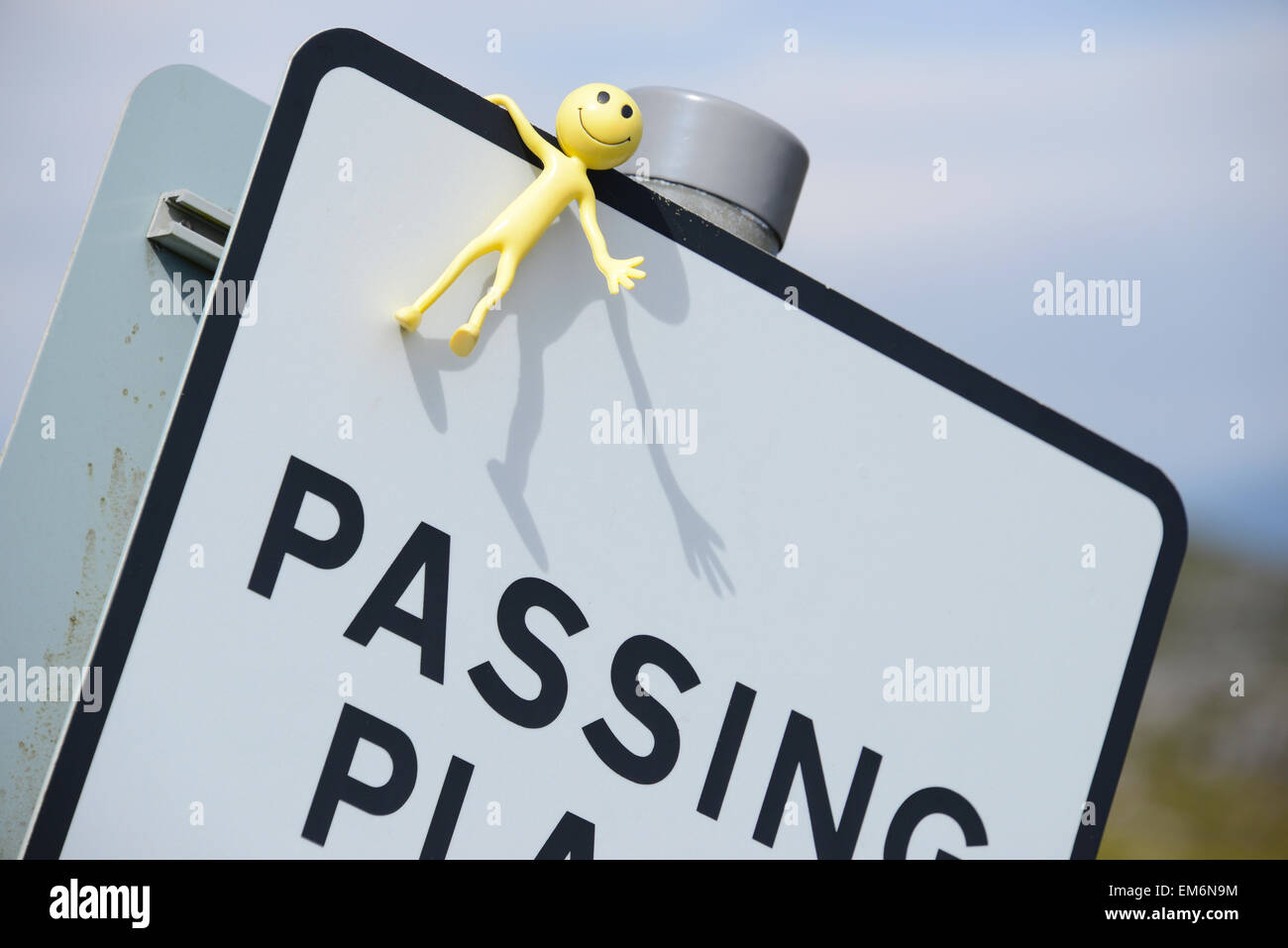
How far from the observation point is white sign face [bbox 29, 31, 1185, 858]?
130 centimetres

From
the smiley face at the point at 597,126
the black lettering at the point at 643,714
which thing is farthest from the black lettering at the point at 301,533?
the smiley face at the point at 597,126

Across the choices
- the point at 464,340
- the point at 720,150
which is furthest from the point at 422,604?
the point at 720,150

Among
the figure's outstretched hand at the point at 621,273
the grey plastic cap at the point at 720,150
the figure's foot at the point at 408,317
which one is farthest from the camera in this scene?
the grey plastic cap at the point at 720,150

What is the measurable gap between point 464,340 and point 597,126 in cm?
33

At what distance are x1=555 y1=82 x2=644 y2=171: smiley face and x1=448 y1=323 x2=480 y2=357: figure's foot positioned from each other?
11.2 inches

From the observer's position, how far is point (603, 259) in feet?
5.02

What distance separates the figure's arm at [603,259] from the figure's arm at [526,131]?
67 mm

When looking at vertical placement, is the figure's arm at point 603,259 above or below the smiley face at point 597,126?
below

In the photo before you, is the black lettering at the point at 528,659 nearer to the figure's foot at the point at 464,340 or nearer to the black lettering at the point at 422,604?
the black lettering at the point at 422,604

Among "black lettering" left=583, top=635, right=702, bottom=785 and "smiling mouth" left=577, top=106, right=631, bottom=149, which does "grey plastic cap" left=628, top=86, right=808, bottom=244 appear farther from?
"black lettering" left=583, top=635, right=702, bottom=785

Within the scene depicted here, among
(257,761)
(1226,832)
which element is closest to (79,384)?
(257,761)

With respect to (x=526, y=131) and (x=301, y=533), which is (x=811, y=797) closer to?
(x=301, y=533)

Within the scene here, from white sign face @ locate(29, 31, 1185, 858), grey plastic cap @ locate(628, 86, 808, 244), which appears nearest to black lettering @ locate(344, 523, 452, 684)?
white sign face @ locate(29, 31, 1185, 858)

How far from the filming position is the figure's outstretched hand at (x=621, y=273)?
1.52m
